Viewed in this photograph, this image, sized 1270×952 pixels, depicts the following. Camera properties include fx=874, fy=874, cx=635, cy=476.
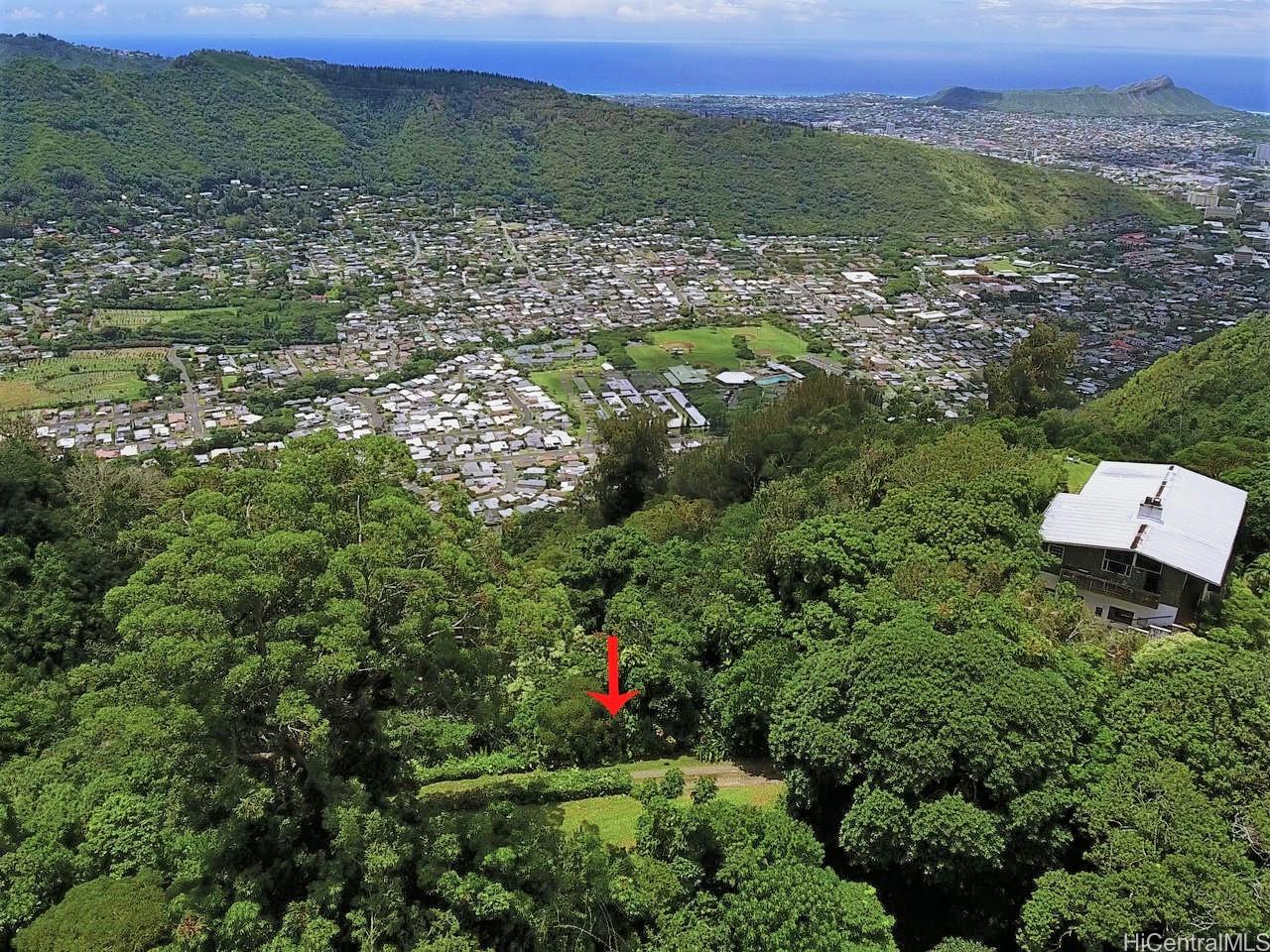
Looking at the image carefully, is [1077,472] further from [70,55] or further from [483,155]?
[70,55]

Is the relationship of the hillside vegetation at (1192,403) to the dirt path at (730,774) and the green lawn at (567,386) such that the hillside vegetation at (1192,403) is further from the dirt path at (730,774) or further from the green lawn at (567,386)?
the green lawn at (567,386)

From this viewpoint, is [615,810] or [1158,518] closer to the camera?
[615,810]

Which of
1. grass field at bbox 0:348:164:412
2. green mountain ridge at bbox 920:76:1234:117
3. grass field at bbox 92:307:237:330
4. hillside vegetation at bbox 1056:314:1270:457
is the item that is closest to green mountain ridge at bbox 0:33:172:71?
grass field at bbox 92:307:237:330

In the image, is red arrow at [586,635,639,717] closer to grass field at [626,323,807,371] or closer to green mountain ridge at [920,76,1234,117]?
grass field at [626,323,807,371]

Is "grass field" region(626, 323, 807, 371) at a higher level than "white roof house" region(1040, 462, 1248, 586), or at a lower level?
lower

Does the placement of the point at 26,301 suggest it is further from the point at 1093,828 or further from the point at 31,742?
the point at 1093,828

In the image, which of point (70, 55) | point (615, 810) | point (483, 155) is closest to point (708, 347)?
point (615, 810)

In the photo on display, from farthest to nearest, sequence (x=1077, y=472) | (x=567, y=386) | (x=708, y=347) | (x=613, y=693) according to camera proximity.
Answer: (x=708, y=347) → (x=567, y=386) → (x=1077, y=472) → (x=613, y=693)
